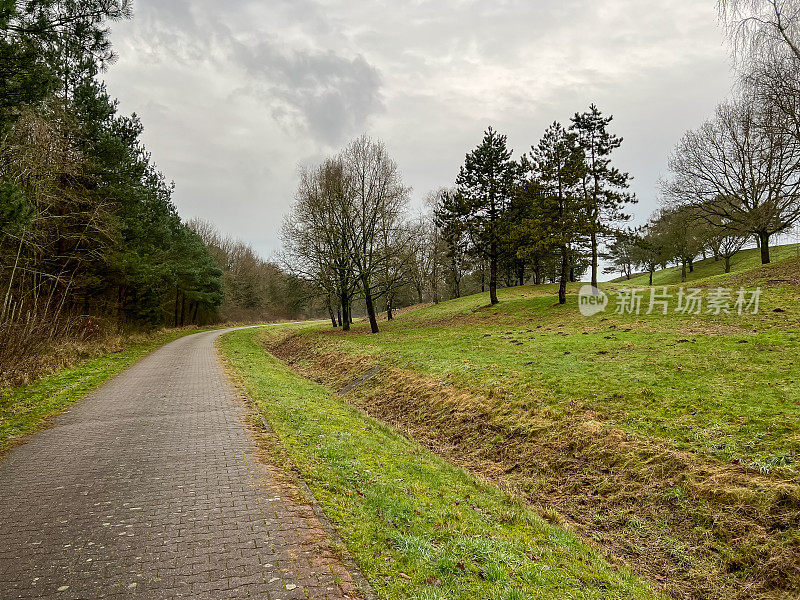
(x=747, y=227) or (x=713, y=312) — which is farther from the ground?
(x=747, y=227)

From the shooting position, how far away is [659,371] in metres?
10.5

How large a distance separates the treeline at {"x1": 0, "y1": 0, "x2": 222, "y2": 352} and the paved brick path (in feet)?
15.3

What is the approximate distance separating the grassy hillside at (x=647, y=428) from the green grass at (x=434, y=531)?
795mm

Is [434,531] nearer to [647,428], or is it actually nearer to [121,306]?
[647,428]

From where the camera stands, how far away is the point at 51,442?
7.38m

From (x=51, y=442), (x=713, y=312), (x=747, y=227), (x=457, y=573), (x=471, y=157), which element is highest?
(x=471, y=157)

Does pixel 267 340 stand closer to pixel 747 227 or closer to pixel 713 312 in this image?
pixel 713 312

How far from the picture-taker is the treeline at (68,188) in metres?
7.80

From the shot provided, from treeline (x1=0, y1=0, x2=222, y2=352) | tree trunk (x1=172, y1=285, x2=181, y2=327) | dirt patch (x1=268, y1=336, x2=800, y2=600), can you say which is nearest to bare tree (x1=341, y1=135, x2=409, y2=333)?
treeline (x1=0, y1=0, x2=222, y2=352)

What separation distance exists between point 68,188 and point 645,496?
922 inches

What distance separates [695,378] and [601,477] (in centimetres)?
461

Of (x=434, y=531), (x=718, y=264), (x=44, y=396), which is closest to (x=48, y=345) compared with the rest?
(x=44, y=396)

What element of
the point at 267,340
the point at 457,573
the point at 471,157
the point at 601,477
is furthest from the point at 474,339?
the point at 267,340

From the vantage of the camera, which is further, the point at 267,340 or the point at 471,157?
the point at 267,340
